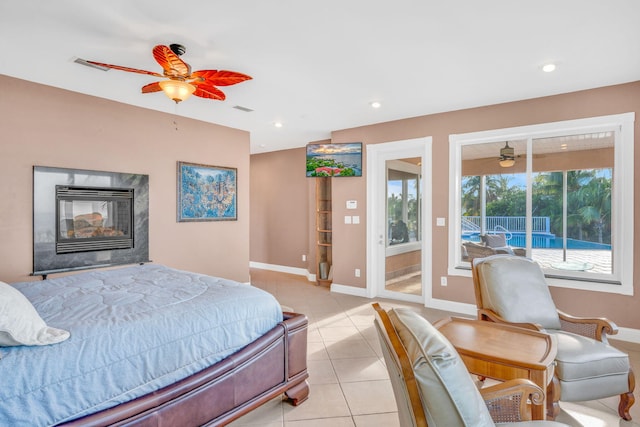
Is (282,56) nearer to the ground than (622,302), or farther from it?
farther from it

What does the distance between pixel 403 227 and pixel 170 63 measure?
150 inches

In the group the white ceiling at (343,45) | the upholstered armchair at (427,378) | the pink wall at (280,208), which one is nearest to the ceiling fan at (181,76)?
the white ceiling at (343,45)

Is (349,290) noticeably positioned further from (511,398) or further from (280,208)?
(511,398)

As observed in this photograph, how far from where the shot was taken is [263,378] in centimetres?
217

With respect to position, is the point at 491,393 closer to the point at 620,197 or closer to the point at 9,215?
the point at 620,197

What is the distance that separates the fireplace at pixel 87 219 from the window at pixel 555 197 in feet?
13.1

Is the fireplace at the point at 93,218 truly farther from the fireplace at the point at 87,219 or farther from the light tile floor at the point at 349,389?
the light tile floor at the point at 349,389

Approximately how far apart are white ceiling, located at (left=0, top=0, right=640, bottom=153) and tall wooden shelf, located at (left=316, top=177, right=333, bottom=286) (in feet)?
7.26

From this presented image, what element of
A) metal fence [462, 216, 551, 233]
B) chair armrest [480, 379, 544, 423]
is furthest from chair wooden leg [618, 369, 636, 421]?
metal fence [462, 216, 551, 233]

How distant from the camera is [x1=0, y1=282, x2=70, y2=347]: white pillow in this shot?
1408mm

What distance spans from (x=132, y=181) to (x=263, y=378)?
315 centimetres

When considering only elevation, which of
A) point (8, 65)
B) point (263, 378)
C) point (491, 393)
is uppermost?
point (8, 65)

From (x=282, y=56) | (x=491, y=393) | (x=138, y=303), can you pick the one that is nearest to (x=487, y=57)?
(x=282, y=56)

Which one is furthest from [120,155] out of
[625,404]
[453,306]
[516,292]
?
[625,404]
